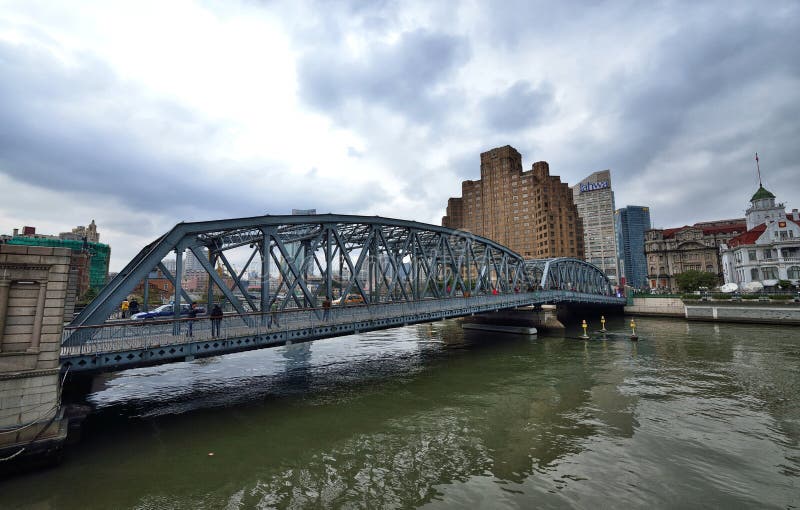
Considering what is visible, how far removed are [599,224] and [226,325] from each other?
18927 centimetres

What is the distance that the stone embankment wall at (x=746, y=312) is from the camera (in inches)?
2005

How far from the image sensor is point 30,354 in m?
12.1

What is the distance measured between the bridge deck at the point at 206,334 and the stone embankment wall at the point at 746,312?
56.9 meters

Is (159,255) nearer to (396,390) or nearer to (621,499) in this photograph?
(396,390)

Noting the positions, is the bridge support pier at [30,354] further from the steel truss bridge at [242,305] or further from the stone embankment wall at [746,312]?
the stone embankment wall at [746,312]

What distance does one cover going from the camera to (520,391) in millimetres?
22406

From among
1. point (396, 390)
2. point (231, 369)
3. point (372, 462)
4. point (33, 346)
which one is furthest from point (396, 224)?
point (33, 346)

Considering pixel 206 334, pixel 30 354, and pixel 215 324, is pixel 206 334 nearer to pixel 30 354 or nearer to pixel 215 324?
pixel 215 324

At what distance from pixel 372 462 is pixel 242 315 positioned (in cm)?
1013

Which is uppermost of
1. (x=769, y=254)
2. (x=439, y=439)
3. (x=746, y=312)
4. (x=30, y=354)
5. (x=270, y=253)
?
(x=769, y=254)

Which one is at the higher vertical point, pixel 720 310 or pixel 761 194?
pixel 761 194

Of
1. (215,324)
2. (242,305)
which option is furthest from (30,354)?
(242,305)

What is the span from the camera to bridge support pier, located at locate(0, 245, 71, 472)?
11.5m

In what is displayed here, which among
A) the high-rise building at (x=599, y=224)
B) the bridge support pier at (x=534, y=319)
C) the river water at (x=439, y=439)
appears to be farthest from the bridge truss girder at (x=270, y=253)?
the high-rise building at (x=599, y=224)
